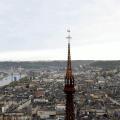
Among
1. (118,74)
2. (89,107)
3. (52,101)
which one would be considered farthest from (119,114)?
(118,74)

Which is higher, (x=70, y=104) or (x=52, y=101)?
(x=70, y=104)

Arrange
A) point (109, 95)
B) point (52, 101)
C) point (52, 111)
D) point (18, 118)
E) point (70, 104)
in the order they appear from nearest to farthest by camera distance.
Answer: point (70, 104) → point (18, 118) → point (52, 111) → point (52, 101) → point (109, 95)

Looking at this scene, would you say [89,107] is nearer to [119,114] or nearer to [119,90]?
[119,114]

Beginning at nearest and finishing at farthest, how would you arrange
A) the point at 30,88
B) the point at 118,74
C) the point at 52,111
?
the point at 52,111, the point at 30,88, the point at 118,74

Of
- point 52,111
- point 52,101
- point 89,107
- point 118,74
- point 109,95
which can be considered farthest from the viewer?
point 118,74

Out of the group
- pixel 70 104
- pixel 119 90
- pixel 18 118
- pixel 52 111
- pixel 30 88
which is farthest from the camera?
pixel 30 88

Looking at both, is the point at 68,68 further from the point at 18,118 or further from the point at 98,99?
the point at 98,99

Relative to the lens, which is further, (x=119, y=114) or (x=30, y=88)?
(x=30, y=88)

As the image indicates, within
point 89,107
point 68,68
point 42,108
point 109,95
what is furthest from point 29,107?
point 68,68

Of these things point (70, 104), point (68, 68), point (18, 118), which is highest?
point (68, 68)
